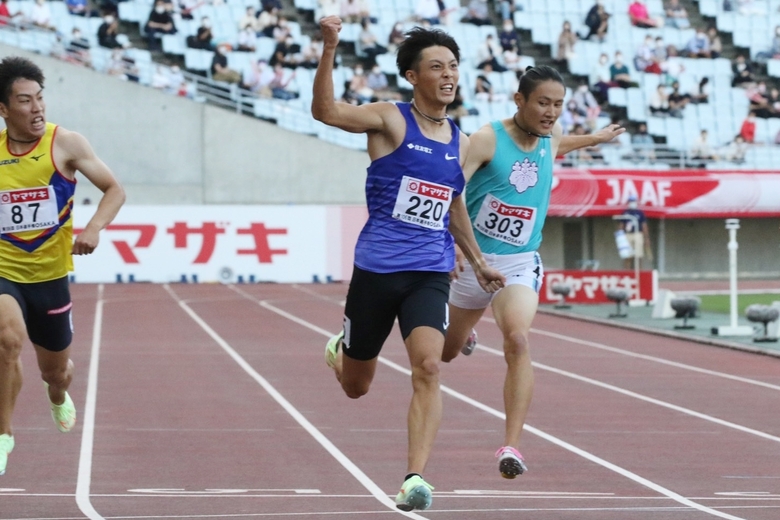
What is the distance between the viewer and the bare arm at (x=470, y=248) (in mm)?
7137

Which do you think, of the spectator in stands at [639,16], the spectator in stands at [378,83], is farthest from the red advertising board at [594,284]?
the spectator in stands at [639,16]

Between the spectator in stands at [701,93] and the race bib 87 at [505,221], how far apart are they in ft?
90.8

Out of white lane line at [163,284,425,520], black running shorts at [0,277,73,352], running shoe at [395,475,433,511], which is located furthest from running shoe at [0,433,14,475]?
running shoe at [395,475,433,511]

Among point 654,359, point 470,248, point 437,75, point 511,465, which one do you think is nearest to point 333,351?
point 470,248

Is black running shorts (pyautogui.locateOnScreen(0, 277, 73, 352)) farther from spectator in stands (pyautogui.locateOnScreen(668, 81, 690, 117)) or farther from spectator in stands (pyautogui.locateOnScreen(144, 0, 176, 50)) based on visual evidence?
spectator in stands (pyautogui.locateOnScreen(668, 81, 690, 117))

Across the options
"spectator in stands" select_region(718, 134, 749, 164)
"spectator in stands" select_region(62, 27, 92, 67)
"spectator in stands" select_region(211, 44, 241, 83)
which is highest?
"spectator in stands" select_region(62, 27, 92, 67)

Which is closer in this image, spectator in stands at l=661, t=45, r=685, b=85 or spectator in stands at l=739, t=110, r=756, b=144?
spectator in stands at l=739, t=110, r=756, b=144

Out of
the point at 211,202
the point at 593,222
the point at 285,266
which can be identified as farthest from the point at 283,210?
the point at 593,222

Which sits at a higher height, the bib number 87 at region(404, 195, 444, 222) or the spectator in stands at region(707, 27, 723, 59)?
the spectator in stands at region(707, 27, 723, 59)

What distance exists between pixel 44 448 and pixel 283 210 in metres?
Answer: 19.8

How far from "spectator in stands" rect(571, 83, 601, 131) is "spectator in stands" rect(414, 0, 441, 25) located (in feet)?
12.6

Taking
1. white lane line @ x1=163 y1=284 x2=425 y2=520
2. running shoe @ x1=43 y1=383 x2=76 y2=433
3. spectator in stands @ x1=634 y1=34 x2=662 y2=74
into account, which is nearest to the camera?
white lane line @ x1=163 y1=284 x2=425 y2=520

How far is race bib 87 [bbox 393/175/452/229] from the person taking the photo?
685cm

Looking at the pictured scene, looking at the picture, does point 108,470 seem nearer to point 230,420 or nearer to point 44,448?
point 44,448
